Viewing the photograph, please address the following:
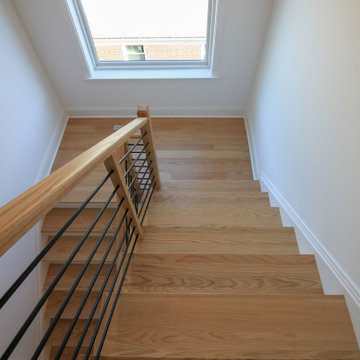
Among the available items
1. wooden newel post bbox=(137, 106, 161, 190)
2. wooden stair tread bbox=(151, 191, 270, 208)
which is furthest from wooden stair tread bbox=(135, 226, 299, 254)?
wooden newel post bbox=(137, 106, 161, 190)

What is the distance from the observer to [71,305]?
2141 millimetres

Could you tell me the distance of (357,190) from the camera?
1095 mm

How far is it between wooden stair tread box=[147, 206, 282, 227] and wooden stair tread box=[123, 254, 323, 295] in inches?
18.3

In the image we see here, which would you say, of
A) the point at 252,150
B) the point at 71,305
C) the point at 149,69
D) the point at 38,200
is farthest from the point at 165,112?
the point at 38,200

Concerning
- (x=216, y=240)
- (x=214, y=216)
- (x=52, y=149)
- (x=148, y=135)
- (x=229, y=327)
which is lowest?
(x=229, y=327)

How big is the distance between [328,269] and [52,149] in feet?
9.90

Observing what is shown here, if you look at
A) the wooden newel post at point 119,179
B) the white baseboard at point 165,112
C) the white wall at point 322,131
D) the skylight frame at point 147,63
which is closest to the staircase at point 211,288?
the white wall at point 322,131

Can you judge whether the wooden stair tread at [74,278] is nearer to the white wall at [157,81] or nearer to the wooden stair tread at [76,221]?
the wooden stair tread at [76,221]

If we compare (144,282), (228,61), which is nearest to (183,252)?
(144,282)

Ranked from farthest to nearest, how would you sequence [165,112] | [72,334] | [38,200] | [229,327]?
[165,112] → [72,334] → [229,327] → [38,200]

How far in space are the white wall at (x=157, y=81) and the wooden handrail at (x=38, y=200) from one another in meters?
2.42

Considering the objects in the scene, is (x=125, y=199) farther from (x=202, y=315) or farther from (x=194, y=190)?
(x=194, y=190)

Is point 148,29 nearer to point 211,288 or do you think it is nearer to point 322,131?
point 322,131

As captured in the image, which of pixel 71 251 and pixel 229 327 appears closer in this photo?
pixel 229 327
